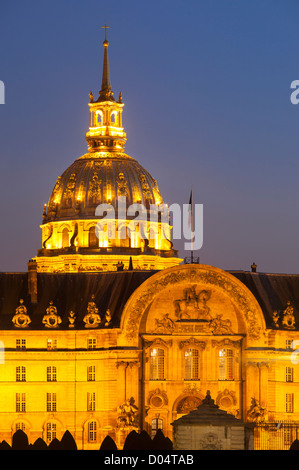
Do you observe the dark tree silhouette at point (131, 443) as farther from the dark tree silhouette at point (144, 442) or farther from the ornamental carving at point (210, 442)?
the ornamental carving at point (210, 442)

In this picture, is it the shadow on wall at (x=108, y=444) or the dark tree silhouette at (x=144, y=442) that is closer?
the dark tree silhouette at (x=144, y=442)

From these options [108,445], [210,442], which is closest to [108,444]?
[108,445]

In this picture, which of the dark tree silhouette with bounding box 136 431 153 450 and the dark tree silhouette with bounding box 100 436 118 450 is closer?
the dark tree silhouette with bounding box 136 431 153 450

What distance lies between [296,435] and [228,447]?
2209 centimetres

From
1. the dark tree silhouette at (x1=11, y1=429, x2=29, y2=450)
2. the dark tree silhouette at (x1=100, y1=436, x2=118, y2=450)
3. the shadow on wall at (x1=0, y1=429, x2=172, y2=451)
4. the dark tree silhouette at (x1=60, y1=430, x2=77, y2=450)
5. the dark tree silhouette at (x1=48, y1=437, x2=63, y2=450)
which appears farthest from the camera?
the dark tree silhouette at (x1=60, y1=430, x2=77, y2=450)

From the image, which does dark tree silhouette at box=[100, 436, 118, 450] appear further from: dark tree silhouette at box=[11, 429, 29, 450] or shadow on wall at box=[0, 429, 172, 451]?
dark tree silhouette at box=[11, 429, 29, 450]

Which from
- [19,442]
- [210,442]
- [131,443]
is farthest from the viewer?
[19,442]

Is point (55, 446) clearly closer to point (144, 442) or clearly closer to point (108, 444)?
point (108, 444)

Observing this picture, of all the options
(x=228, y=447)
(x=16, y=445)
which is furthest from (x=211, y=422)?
(x=16, y=445)

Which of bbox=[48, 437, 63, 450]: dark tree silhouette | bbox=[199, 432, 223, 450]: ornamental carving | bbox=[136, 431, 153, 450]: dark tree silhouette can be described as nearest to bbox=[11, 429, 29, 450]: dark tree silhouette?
bbox=[48, 437, 63, 450]: dark tree silhouette

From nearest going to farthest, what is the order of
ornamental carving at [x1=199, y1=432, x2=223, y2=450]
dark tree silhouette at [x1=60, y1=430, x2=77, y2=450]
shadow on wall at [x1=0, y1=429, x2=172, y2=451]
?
ornamental carving at [x1=199, y1=432, x2=223, y2=450] < shadow on wall at [x1=0, y1=429, x2=172, y2=451] < dark tree silhouette at [x1=60, y1=430, x2=77, y2=450]

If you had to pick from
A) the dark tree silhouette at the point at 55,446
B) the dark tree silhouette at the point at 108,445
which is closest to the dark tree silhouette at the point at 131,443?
the dark tree silhouette at the point at 108,445

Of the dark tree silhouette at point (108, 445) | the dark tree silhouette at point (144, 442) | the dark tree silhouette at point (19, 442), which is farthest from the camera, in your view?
the dark tree silhouette at point (19, 442)
